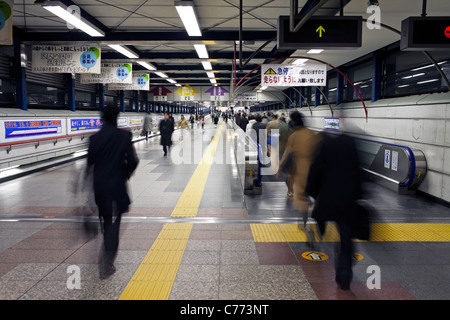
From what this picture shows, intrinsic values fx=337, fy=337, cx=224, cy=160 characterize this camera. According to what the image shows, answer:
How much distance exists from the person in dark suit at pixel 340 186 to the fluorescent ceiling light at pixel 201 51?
33.6ft

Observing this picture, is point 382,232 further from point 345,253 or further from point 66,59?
point 66,59

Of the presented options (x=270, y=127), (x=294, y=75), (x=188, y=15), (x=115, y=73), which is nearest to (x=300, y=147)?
(x=188, y=15)

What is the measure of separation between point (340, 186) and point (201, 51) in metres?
11.3

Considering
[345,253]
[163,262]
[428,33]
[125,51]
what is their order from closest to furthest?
[345,253] → [163,262] → [428,33] → [125,51]

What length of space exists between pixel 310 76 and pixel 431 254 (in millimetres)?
8672

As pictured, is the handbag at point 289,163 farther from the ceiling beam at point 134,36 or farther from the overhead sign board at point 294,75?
the overhead sign board at point 294,75

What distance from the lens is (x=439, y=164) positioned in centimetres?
660

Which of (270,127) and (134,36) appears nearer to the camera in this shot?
(270,127)

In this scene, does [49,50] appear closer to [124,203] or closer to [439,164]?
[124,203]

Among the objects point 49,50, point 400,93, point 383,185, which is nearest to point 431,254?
point 383,185

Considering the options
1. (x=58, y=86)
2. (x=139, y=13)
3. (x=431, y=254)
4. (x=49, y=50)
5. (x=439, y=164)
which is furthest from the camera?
(x=58, y=86)

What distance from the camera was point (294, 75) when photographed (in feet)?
38.5

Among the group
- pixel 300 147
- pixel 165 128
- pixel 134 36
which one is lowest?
pixel 300 147
